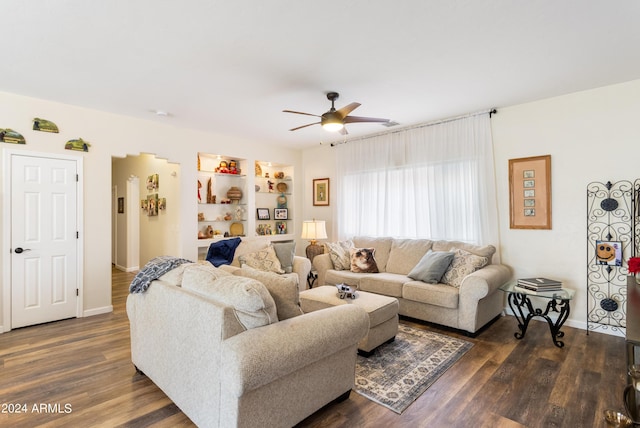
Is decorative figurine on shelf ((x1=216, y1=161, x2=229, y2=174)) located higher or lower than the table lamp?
higher

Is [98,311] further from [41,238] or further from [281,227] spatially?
[281,227]

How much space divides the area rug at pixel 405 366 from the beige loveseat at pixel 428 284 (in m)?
0.28

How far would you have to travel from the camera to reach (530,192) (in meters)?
3.92

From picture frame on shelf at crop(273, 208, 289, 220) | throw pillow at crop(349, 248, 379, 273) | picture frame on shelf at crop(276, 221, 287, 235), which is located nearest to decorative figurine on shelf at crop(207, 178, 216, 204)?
picture frame on shelf at crop(273, 208, 289, 220)

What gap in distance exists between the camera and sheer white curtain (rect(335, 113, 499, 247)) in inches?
167

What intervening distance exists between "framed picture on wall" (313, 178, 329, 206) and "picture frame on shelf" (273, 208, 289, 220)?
0.63 meters

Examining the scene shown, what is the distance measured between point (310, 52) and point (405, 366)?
2767 millimetres

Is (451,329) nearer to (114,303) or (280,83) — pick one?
(280,83)

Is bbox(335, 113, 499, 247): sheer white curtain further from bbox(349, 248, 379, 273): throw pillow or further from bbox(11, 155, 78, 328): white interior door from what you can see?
bbox(11, 155, 78, 328): white interior door

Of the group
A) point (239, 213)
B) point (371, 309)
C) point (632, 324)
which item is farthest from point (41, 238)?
point (632, 324)

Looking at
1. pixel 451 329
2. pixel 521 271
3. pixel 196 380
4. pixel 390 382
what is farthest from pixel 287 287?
pixel 521 271

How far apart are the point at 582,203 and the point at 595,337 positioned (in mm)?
1439

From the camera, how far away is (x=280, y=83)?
3.25 metres

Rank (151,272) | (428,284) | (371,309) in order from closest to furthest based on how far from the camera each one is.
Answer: (151,272), (371,309), (428,284)
